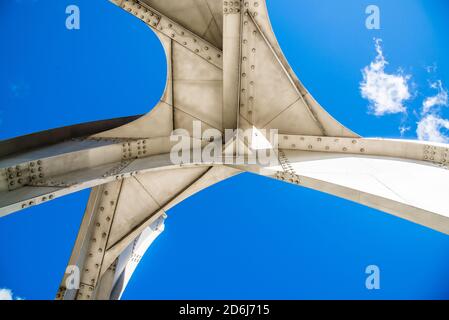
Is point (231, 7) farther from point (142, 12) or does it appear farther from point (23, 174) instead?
point (23, 174)

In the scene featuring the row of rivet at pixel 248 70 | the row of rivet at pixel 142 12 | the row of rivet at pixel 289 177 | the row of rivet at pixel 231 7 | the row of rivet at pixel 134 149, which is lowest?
the row of rivet at pixel 289 177

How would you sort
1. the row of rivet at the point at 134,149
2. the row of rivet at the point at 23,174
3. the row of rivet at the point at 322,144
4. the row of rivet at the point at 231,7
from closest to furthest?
the row of rivet at the point at 23,174 < the row of rivet at the point at 322,144 < the row of rivet at the point at 231,7 < the row of rivet at the point at 134,149

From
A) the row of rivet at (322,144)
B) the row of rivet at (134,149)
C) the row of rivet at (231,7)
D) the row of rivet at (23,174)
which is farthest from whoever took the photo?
the row of rivet at (134,149)

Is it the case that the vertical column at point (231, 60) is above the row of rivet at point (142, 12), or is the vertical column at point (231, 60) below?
below

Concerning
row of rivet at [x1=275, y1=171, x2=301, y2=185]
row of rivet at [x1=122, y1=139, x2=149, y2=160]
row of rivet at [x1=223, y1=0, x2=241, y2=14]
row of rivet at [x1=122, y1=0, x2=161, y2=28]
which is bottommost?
row of rivet at [x1=275, y1=171, x2=301, y2=185]

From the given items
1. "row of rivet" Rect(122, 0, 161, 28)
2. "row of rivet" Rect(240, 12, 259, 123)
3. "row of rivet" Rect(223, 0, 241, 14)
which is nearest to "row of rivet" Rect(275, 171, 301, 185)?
→ "row of rivet" Rect(240, 12, 259, 123)

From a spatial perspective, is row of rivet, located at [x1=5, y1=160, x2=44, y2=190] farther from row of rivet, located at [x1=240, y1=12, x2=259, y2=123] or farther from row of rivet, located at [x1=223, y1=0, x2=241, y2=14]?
row of rivet, located at [x1=223, y1=0, x2=241, y2=14]

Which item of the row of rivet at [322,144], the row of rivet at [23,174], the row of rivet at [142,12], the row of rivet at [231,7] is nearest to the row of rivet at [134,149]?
the row of rivet at [23,174]

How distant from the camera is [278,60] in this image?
900 centimetres

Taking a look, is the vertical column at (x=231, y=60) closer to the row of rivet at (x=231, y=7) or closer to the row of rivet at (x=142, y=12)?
the row of rivet at (x=231, y=7)

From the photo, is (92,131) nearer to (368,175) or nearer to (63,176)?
(63,176)

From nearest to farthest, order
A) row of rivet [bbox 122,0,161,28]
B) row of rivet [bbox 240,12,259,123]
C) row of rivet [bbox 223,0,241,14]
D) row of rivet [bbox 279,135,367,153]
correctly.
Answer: row of rivet [bbox 279,135,367,153] < row of rivet [bbox 223,0,241,14] < row of rivet [bbox 240,12,259,123] < row of rivet [bbox 122,0,161,28]

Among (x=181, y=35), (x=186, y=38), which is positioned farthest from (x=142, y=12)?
(x=186, y=38)
